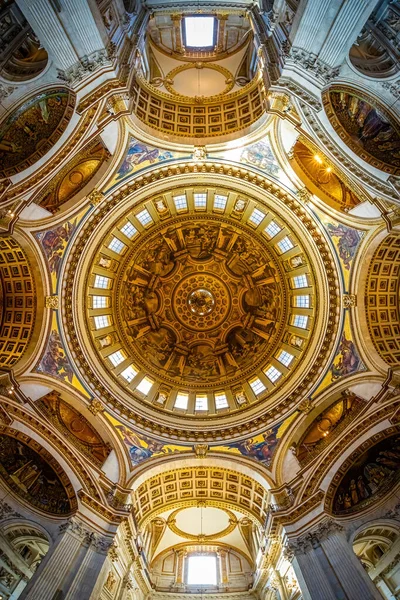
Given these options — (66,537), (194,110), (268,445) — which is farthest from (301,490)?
(194,110)

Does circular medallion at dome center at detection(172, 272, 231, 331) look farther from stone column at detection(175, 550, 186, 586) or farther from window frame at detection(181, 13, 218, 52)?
stone column at detection(175, 550, 186, 586)

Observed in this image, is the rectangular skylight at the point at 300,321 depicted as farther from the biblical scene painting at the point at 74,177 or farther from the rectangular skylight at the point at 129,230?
the biblical scene painting at the point at 74,177

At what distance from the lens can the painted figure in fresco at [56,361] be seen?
63.0ft

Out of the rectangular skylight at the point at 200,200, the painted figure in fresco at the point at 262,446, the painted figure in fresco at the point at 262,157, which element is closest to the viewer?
the painted figure in fresco at the point at 262,157

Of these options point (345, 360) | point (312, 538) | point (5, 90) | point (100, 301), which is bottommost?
point (5, 90)

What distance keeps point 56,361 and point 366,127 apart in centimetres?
1876

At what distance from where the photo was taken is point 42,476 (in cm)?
1747

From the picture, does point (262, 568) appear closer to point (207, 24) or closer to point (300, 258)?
point (300, 258)

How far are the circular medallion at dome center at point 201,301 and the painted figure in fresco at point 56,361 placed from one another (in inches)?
411

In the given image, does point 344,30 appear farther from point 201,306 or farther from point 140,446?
point 140,446

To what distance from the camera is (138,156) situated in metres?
18.8

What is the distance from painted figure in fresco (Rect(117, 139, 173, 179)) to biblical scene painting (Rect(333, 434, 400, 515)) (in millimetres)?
18719

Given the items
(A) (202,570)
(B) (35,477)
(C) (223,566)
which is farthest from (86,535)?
(C) (223,566)

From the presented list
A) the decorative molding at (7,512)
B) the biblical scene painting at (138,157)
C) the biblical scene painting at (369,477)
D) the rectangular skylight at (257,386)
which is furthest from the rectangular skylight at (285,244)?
the decorative molding at (7,512)
